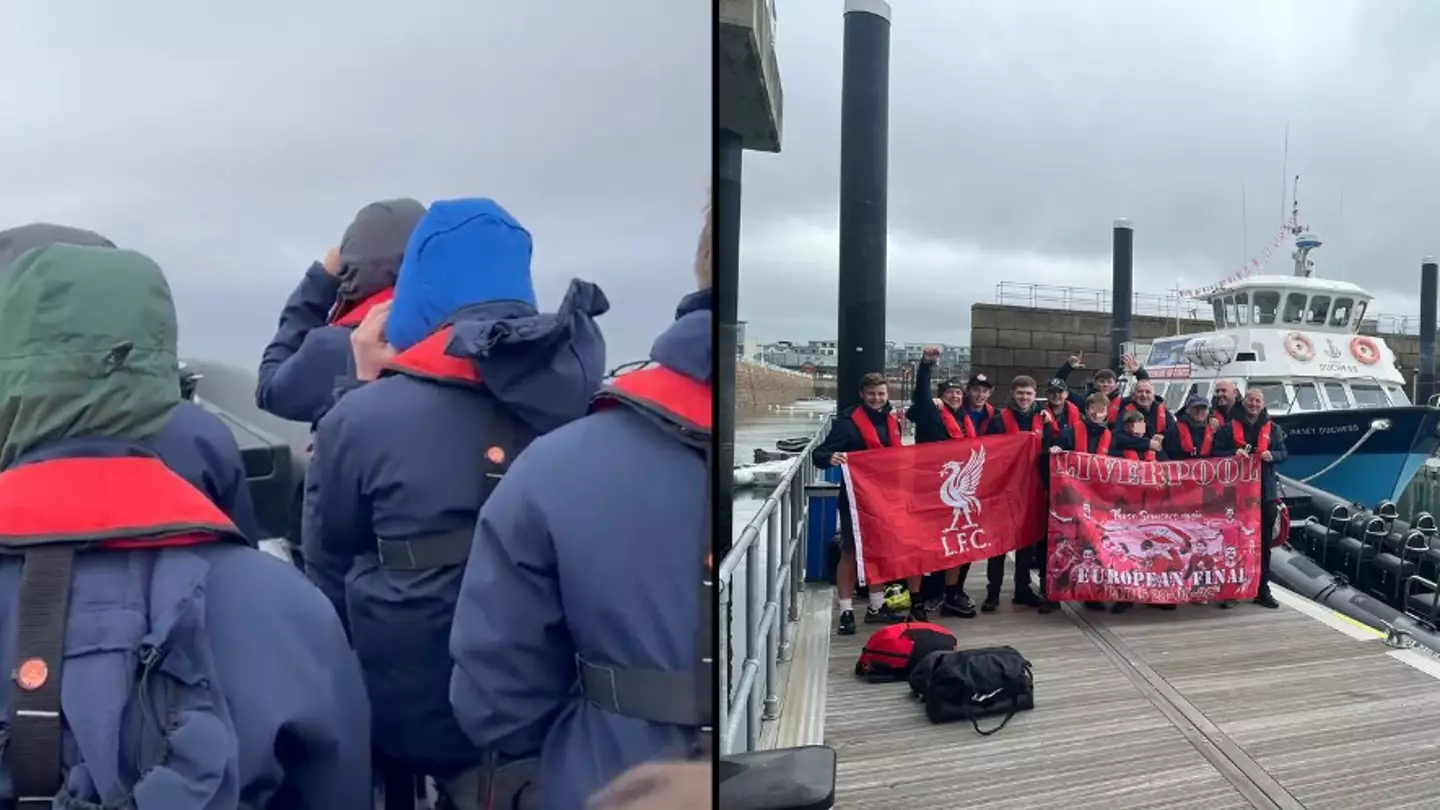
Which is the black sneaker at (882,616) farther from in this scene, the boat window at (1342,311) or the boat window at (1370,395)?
the boat window at (1342,311)

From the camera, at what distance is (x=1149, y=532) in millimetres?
5383

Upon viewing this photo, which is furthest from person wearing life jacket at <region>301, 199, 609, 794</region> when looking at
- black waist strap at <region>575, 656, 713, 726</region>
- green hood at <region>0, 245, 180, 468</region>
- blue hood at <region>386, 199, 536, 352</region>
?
green hood at <region>0, 245, 180, 468</region>

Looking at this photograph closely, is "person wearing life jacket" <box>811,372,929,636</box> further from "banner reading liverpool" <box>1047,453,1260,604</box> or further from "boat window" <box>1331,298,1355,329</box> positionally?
"boat window" <box>1331,298,1355,329</box>

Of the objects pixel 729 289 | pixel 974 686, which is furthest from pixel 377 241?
pixel 974 686

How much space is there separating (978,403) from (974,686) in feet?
7.65

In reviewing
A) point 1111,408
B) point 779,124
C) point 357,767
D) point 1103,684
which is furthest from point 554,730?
point 1111,408

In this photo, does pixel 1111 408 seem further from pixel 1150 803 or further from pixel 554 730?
pixel 554 730

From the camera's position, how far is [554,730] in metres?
0.89

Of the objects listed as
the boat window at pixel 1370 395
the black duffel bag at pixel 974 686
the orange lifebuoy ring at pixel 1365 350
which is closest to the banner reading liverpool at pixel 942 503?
the black duffel bag at pixel 974 686

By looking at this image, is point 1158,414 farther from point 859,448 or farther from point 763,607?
point 763,607

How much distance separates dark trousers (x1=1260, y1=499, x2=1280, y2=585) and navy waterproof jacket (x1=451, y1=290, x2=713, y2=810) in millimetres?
5667

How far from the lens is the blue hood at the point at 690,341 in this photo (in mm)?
811

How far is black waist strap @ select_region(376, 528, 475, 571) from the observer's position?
0.96 metres

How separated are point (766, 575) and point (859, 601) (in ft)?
6.91
